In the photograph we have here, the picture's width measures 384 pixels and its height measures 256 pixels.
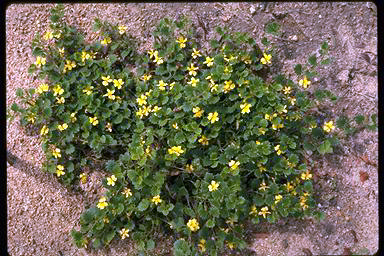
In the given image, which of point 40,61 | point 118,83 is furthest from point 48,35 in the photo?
point 118,83

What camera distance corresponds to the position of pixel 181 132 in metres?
2.91

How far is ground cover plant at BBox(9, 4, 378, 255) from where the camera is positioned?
2904 millimetres

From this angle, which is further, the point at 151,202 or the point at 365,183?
the point at 365,183

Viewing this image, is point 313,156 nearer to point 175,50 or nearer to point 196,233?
point 196,233

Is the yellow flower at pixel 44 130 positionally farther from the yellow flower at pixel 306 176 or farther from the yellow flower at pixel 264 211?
the yellow flower at pixel 306 176

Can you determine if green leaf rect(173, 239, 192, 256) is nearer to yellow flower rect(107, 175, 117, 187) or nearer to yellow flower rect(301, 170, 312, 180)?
yellow flower rect(107, 175, 117, 187)

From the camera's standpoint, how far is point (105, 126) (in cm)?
306

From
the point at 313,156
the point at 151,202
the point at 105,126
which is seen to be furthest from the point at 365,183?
the point at 105,126

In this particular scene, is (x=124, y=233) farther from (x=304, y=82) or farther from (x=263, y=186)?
(x=304, y=82)

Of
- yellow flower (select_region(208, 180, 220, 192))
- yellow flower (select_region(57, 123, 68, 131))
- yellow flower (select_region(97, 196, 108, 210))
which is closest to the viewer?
yellow flower (select_region(208, 180, 220, 192))

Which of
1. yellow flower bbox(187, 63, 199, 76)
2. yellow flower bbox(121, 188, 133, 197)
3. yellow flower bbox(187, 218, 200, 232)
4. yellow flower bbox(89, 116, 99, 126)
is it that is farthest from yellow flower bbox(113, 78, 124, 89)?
yellow flower bbox(187, 218, 200, 232)

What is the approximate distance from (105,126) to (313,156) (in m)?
1.45

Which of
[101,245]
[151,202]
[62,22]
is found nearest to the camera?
[151,202]

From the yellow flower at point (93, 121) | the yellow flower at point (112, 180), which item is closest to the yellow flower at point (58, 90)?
the yellow flower at point (93, 121)
